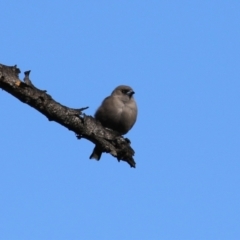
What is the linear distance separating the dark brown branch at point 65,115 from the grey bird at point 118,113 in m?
2.50

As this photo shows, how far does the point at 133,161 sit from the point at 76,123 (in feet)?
3.67

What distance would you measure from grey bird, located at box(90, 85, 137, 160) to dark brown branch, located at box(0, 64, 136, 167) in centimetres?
250

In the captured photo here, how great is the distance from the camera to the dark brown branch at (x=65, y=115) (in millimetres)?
5574

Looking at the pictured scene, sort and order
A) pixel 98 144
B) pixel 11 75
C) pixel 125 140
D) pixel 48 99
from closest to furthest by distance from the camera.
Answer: pixel 11 75 < pixel 48 99 < pixel 98 144 < pixel 125 140

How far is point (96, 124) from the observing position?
21.9 ft

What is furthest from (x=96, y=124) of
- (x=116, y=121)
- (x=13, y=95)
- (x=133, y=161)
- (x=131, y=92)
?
(x=131, y=92)

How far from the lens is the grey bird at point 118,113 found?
385 inches

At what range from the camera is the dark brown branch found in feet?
18.3

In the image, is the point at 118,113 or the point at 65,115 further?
the point at 118,113

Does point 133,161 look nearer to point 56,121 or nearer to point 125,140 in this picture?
point 125,140

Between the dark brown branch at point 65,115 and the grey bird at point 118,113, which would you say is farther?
the grey bird at point 118,113

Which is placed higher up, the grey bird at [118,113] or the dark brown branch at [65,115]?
the grey bird at [118,113]

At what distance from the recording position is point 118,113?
9781mm

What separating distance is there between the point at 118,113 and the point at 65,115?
3.66m
